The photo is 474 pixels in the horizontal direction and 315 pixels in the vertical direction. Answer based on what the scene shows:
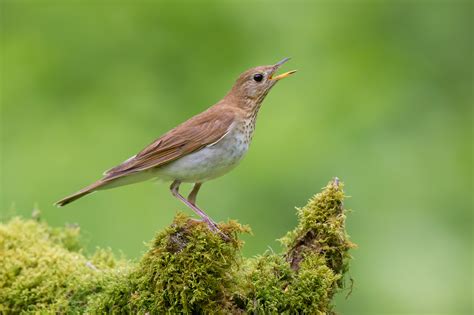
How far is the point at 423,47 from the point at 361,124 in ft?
6.49

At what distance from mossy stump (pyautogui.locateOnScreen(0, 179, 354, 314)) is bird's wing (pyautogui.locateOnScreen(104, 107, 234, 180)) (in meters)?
0.88

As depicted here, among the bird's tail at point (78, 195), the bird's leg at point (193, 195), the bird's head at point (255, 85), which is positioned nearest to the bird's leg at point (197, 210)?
the bird's leg at point (193, 195)

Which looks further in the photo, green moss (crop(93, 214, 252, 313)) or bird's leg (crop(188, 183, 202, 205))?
bird's leg (crop(188, 183, 202, 205))

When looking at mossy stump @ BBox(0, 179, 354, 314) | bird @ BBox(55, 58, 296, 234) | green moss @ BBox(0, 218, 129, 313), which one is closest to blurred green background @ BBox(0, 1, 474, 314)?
green moss @ BBox(0, 218, 129, 313)

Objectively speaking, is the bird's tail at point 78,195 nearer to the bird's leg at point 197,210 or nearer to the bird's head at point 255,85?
the bird's leg at point 197,210

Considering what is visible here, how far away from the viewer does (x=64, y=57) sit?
11.6 metres

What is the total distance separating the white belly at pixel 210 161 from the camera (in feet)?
20.2

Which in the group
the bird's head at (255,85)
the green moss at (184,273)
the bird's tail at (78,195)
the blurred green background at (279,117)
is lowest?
the green moss at (184,273)

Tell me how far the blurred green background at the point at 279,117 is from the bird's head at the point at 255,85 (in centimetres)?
224

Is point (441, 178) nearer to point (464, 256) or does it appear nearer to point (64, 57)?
point (464, 256)

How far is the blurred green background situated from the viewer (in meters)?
8.84

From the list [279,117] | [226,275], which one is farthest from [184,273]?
[279,117]

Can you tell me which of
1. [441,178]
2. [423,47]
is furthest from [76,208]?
[423,47]

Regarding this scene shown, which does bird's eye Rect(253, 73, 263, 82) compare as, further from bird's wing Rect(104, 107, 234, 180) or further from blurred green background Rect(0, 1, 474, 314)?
blurred green background Rect(0, 1, 474, 314)
